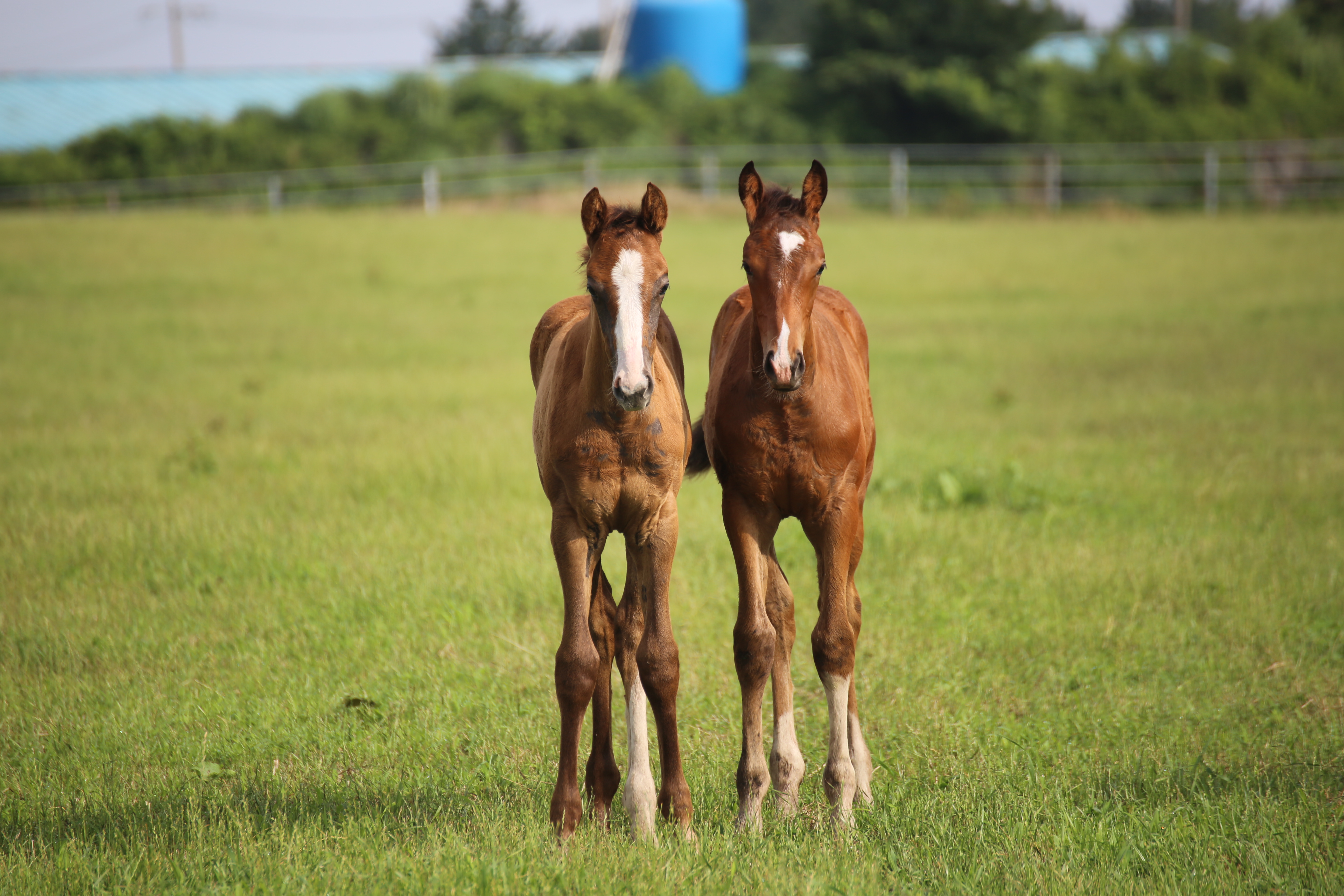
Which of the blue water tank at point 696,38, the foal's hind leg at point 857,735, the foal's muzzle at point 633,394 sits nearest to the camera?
the foal's muzzle at point 633,394

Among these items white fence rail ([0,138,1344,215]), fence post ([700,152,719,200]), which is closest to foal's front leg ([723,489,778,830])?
white fence rail ([0,138,1344,215])

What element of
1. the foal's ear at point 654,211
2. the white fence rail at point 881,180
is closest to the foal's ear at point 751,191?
the foal's ear at point 654,211

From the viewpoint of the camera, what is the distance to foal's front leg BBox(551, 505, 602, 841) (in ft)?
12.1

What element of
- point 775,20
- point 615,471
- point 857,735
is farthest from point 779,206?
point 775,20

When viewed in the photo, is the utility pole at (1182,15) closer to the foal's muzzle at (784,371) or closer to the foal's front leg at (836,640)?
the foal's front leg at (836,640)

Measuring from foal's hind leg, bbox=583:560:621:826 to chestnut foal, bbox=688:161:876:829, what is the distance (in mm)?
455

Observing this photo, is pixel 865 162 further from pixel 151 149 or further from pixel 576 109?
pixel 151 149

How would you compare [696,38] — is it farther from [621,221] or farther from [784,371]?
[784,371]

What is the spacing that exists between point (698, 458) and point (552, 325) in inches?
32.0

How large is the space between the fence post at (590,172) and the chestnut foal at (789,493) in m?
25.9

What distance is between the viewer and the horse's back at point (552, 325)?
14.7ft

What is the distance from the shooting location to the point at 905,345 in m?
13.9

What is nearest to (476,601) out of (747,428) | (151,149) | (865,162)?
(747,428)

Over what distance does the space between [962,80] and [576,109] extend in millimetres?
11597
